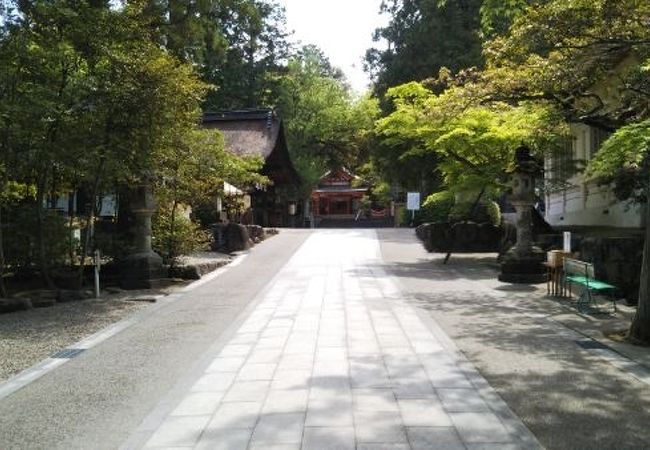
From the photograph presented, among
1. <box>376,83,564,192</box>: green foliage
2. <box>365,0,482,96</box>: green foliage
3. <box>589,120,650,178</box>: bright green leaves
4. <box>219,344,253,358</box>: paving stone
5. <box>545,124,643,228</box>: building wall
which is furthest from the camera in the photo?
<box>365,0,482,96</box>: green foliage

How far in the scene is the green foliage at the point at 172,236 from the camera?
52.6 feet

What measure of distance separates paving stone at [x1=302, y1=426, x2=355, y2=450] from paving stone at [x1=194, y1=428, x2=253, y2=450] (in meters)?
0.45

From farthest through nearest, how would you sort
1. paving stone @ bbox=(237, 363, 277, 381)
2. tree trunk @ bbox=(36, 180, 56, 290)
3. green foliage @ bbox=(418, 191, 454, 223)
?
green foliage @ bbox=(418, 191, 454, 223)
tree trunk @ bbox=(36, 180, 56, 290)
paving stone @ bbox=(237, 363, 277, 381)

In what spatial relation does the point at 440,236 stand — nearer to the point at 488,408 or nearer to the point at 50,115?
the point at 50,115

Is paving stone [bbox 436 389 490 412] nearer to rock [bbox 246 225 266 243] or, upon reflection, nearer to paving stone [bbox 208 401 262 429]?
paving stone [bbox 208 401 262 429]

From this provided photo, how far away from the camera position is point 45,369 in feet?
23.9

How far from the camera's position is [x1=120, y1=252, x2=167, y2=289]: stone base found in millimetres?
14494

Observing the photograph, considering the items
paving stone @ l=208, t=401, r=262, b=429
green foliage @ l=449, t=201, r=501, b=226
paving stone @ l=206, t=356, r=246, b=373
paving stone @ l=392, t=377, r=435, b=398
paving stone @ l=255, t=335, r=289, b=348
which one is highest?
green foliage @ l=449, t=201, r=501, b=226

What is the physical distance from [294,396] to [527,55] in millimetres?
6746

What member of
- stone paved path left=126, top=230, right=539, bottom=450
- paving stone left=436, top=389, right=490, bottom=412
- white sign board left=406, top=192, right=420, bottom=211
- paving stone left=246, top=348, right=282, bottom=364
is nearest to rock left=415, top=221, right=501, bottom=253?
white sign board left=406, top=192, right=420, bottom=211

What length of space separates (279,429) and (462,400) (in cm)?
175

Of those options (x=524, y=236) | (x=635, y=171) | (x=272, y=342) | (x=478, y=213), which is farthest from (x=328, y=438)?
(x=478, y=213)

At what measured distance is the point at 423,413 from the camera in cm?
536

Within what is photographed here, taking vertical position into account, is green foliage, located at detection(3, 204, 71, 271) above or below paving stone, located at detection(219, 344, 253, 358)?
above
